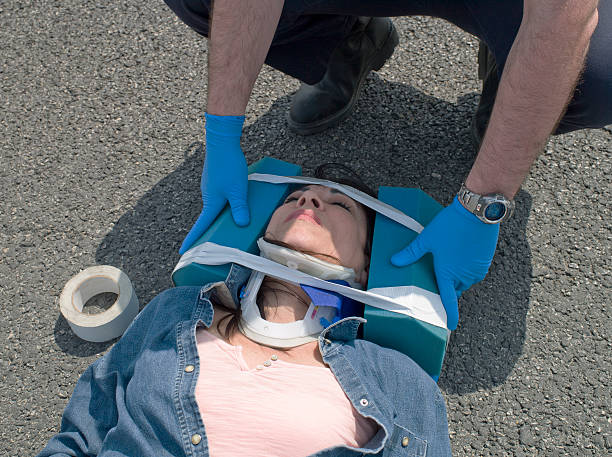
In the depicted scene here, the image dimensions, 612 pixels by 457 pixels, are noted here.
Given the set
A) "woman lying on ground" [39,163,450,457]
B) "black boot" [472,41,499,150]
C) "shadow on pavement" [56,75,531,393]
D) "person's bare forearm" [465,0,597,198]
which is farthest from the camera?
"black boot" [472,41,499,150]

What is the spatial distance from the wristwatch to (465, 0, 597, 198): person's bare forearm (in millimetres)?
27

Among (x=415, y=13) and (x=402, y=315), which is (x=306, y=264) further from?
(x=415, y=13)

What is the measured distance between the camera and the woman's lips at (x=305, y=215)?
1910 mm

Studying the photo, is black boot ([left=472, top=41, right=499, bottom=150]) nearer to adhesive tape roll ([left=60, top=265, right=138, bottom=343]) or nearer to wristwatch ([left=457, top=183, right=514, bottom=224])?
wristwatch ([left=457, top=183, right=514, bottom=224])

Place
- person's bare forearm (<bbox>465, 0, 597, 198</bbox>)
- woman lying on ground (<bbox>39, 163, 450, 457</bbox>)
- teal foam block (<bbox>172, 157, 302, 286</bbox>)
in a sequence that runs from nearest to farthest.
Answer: person's bare forearm (<bbox>465, 0, 597, 198</bbox>), woman lying on ground (<bbox>39, 163, 450, 457</bbox>), teal foam block (<bbox>172, 157, 302, 286</bbox>)

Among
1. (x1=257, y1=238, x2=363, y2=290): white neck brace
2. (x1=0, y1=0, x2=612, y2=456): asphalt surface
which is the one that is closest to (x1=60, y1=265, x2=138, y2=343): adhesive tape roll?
(x1=0, y1=0, x2=612, y2=456): asphalt surface

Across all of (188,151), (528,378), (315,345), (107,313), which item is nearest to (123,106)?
(188,151)

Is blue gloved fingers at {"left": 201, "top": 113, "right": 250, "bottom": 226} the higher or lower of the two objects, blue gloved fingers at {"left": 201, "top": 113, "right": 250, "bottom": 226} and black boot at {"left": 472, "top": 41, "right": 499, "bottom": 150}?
the lower

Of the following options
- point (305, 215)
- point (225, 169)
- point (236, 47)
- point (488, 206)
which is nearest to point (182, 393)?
point (305, 215)

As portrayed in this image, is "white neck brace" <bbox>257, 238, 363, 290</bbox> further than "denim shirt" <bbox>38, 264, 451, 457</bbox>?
Yes

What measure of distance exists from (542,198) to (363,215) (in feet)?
3.07

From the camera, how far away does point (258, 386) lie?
1657 millimetres

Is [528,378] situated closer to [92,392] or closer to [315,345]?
[315,345]

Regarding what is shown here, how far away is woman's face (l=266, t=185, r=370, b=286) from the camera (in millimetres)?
1873
